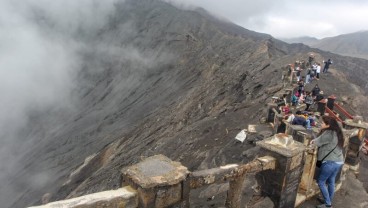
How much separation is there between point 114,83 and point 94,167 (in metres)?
29.9

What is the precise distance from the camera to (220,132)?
18.2 m

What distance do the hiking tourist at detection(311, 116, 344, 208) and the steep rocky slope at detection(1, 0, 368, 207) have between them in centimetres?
467

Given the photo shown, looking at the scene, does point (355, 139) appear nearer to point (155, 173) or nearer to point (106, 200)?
point (155, 173)

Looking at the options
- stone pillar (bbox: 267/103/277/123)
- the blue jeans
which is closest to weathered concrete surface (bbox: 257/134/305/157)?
the blue jeans

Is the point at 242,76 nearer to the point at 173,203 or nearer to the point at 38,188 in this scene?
the point at 38,188

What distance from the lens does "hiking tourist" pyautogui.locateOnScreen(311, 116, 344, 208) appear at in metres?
7.09

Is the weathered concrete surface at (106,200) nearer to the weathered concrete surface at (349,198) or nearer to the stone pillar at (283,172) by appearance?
the stone pillar at (283,172)

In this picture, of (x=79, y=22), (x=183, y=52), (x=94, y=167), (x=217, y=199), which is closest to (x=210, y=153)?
(x=217, y=199)

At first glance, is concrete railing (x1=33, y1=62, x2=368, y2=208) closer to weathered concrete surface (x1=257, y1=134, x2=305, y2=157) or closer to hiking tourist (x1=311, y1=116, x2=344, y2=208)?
weathered concrete surface (x1=257, y1=134, x2=305, y2=157)

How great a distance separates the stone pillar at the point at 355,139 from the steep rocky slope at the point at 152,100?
3.26 metres

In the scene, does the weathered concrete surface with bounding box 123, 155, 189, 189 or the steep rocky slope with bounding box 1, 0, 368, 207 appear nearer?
the weathered concrete surface with bounding box 123, 155, 189, 189

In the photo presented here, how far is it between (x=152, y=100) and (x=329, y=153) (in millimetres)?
38234

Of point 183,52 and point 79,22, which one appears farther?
point 79,22

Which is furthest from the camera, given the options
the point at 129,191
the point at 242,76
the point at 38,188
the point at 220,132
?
the point at 38,188
